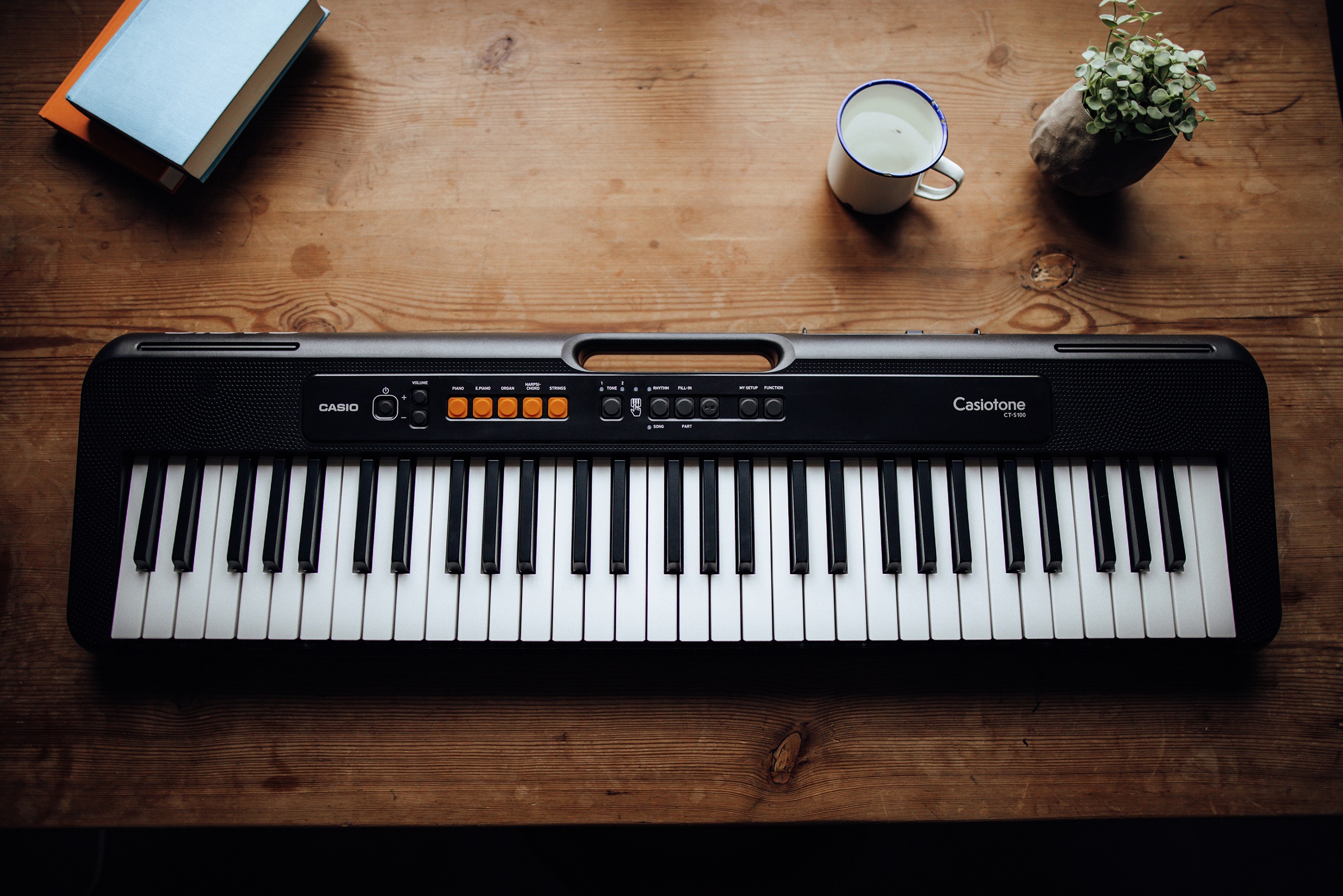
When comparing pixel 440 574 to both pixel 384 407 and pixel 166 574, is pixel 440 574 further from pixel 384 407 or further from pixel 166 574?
pixel 166 574

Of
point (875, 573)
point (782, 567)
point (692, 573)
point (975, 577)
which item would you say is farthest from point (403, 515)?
point (975, 577)

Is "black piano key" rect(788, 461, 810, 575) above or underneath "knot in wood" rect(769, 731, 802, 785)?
above

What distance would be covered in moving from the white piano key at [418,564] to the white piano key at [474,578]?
0.04 meters

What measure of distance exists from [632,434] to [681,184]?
0.40m

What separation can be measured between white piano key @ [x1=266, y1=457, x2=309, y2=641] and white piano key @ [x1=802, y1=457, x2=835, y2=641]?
581 millimetres

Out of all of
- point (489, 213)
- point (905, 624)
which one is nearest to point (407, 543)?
point (489, 213)

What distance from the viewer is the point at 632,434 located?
0.82 meters

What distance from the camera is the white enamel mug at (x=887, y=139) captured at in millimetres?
883

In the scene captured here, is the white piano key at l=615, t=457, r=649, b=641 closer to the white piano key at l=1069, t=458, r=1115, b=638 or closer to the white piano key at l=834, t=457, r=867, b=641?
the white piano key at l=834, t=457, r=867, b=641

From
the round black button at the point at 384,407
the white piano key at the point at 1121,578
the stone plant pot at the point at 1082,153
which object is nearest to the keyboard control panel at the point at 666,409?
the round black button at the point at 384,407

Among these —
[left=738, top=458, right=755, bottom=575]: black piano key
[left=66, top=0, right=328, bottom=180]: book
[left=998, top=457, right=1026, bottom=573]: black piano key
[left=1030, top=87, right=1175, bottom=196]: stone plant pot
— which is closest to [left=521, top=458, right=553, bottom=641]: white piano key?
[left=738, top=458, right=755, bottom=575]: black piano key

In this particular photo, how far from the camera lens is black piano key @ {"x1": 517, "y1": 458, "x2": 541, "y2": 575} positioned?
799 millimetres

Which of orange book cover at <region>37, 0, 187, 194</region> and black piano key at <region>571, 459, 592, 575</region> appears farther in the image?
orange book cover at <region>37, 0, 187, 194</region>

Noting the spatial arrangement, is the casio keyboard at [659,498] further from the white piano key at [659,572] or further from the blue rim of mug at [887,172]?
the blue rim of mug at [887,172]
